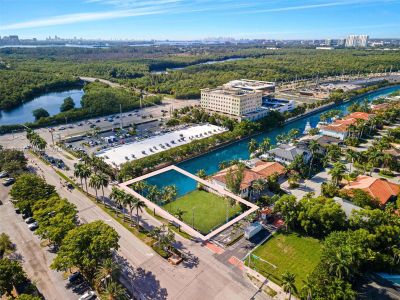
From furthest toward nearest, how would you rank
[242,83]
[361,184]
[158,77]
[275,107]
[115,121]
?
[158,77] < [242,83] < [275,107] < [115,121] < [361,184]

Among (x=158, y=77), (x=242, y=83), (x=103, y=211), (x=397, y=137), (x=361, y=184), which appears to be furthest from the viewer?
(x=158, y=77)

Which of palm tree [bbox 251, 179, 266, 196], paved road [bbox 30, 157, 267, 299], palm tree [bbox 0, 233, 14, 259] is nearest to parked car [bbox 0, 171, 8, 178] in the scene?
palm tree [bbox 0, 233, 14, 259]

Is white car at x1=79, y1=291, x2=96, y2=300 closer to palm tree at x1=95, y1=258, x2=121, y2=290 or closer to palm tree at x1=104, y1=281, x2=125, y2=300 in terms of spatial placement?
palm tree at x1=95, y1=258, x2=121, y2=290

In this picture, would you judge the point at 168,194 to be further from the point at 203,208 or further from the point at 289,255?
the point at 289,255

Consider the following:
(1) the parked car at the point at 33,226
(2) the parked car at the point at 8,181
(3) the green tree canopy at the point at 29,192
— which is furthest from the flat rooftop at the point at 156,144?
(1) the parked car at the point at 33,226

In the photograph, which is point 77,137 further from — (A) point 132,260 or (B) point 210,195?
(A) point 132,260

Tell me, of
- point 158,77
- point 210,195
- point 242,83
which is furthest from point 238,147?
point 158,77
